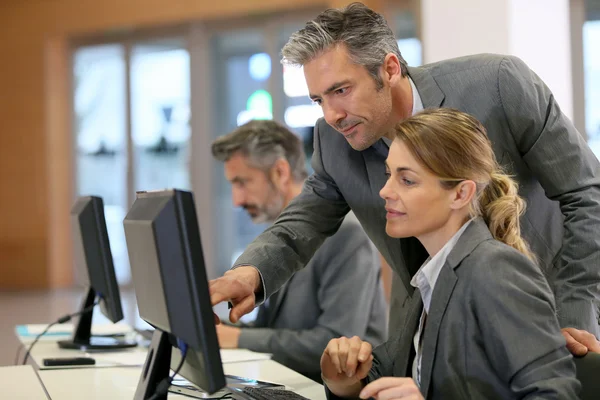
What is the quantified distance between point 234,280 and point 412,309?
1.39 feet

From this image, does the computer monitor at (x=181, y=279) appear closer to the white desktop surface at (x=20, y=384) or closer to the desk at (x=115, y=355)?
the white desktop surface at (x=20, y=384)

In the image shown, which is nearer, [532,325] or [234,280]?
[532,325]

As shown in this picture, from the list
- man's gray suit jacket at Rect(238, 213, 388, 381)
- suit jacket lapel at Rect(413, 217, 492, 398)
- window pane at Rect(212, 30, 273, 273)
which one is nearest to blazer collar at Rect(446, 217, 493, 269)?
suit jacket lapel at Rect(413, 217, 492, 398)

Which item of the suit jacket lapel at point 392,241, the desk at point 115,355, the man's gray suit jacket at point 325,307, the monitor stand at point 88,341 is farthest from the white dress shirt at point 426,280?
the monitor stand at point 88,341

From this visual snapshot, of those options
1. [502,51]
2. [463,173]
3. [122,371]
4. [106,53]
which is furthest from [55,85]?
[463,173]

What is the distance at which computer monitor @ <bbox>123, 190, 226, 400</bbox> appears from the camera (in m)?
1.27

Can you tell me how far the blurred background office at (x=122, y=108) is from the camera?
10.3m

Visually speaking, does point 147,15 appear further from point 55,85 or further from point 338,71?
point 338,71

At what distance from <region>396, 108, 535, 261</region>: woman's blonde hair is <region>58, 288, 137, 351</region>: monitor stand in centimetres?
149

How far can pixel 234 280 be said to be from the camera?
6.19 feet

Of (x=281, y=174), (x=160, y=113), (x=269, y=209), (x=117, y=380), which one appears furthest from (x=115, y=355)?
(x=160, y=113)

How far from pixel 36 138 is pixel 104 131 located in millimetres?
973

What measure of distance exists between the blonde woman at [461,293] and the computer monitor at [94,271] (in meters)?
1.08

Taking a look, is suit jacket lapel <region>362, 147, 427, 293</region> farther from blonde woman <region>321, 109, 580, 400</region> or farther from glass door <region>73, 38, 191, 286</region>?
Result: glass door <region>73, 38, 191, 286</region>
